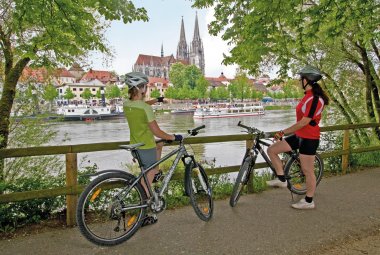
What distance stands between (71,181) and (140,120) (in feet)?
4.02

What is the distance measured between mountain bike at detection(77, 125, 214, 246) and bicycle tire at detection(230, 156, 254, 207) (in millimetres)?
750

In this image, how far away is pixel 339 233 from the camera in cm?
378

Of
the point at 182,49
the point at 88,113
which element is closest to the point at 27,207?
the point at 88,113

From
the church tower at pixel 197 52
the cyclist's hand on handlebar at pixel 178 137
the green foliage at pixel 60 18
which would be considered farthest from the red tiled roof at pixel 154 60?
the cyclist's hand on handlebar at pixel 178 137

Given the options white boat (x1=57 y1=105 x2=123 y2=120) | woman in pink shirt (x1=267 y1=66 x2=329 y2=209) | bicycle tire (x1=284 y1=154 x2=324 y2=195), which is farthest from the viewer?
white boat (x1=57 y1=105 x2=123 y2=120)

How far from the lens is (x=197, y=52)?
511 ft

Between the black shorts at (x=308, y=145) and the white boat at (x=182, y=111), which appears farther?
the white boat at (x=182, y=111)

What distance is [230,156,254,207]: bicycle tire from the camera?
4746mm

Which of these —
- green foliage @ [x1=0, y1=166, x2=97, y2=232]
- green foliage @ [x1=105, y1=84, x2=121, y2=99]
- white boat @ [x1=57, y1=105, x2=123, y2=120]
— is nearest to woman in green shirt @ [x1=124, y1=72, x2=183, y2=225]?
green foliage @ [x1=0, y1=166, x2=97, y2=232]

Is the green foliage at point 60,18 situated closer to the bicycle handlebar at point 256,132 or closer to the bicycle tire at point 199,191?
the bicycle handlebar at point 256,132

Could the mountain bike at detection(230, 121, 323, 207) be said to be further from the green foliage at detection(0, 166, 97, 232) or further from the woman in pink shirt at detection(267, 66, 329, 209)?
the green foliage at detection(0, 166, 97, 232)

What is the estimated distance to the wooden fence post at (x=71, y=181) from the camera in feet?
13.0

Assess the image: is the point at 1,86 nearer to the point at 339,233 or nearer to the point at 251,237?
the point at 251,237

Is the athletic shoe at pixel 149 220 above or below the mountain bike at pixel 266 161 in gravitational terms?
below
